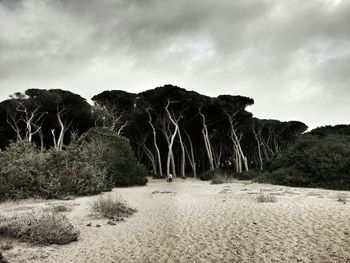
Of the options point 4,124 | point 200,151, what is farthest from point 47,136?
point 200,151

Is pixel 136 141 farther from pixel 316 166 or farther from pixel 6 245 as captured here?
pixel 6 245

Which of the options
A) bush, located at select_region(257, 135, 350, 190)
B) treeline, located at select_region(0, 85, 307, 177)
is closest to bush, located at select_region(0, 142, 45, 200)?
bush, located at select_region(257, 135, 350, 190)

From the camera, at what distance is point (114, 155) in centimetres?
2175

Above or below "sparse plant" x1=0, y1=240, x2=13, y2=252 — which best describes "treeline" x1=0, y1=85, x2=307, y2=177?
above

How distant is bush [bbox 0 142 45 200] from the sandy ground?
20.5 ft

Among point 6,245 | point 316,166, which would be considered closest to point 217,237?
point 6,245

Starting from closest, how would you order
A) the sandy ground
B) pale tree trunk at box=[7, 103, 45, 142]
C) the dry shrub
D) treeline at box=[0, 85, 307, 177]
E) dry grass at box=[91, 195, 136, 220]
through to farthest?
the sandy ground
the dry shrub
dry grass at box=[91, 195, 136, 220]
treeline at box=[0, 85, 307, 177]
pale tree trunk at box=[7, 103, 45, 142]

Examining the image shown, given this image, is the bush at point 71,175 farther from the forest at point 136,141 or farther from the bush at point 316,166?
the bush at point 316,166

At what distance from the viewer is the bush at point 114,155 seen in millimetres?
21203

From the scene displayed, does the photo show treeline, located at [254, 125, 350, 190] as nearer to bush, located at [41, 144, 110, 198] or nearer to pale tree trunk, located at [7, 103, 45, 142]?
bush, located at [41, 144, 110, 198]

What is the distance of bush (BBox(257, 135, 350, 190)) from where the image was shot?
17.1 meters

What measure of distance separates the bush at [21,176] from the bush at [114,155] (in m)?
3.98

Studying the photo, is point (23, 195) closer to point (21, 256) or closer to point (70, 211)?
point (70, 211)

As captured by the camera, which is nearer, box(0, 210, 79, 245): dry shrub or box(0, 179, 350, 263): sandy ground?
box(0, 179, 350, 263): sandy ground
